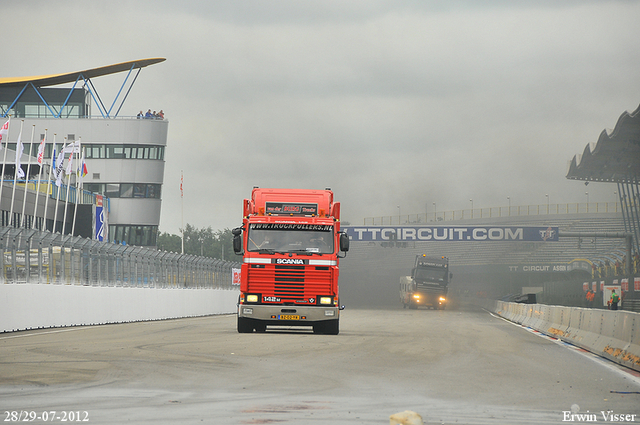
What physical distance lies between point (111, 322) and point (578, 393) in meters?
20.4

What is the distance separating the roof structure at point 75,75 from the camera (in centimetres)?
7525

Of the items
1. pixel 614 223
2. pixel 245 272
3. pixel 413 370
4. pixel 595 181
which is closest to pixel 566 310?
pixel 245 272

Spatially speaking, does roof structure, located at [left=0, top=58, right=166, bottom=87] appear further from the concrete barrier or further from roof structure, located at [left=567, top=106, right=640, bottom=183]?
the concrete barrier

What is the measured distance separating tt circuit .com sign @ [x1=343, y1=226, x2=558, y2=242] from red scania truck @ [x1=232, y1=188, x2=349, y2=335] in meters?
66.9

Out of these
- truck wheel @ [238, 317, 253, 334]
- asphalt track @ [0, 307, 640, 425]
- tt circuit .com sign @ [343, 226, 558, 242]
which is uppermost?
tt circuit .com sign @ [343, 226, 558, 242]

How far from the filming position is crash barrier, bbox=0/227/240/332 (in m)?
21.5

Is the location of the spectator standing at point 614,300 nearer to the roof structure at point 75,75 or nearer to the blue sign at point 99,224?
the blue sign at point 99,224

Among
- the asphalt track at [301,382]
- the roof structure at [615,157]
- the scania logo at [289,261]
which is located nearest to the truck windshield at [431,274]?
the roof structure at [615,157]

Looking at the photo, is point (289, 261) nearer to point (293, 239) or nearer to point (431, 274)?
point (293, 239)

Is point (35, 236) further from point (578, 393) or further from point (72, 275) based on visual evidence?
point (578, 393)

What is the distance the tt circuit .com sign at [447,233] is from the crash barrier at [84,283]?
4811cm

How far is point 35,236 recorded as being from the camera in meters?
23.2

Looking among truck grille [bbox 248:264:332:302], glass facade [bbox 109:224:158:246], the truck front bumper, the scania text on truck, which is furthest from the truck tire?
glass facade [bbox 109:224:158:246]

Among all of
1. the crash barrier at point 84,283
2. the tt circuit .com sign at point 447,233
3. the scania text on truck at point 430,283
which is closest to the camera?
the crash barrier at point 84,283
